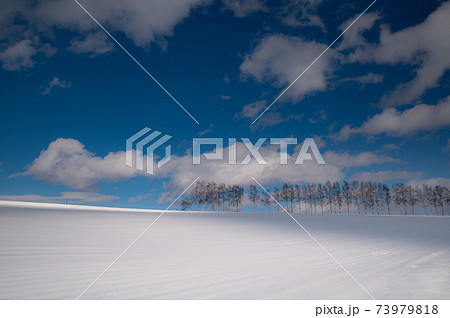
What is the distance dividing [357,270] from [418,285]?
1077 mm

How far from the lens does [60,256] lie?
17.5ft

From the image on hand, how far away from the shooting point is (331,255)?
642cm

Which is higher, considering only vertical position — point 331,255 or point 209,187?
point 209,187
